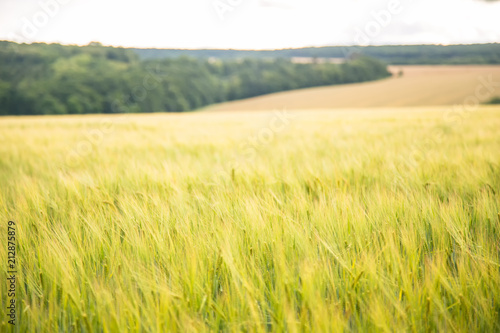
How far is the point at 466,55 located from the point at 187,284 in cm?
6144

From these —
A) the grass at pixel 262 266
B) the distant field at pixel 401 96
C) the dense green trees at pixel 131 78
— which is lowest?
the grass at pixel 262 266

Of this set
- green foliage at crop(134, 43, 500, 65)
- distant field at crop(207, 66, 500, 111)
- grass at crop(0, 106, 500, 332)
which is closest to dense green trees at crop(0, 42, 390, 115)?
green foliage at crop(134, 43, 500, 65)

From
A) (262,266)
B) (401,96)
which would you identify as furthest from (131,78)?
(262,266)

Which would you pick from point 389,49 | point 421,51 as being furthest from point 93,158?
point 389,49

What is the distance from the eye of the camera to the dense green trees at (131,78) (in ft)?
120

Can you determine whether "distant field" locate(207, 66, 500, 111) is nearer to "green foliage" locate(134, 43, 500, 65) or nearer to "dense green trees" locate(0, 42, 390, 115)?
"green foliage" locate(134, 43, 500, 65)

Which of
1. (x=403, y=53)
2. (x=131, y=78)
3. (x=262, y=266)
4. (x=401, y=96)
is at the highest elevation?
(x=403, y=53)

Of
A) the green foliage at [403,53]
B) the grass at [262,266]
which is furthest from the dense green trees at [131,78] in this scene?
the grass at [262,266]

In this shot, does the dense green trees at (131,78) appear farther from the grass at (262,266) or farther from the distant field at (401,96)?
the grass at (262,266)

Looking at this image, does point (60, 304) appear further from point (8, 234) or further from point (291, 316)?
point (291, 316)

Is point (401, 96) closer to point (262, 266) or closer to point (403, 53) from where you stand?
point (262, 266)

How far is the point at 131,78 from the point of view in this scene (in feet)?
138

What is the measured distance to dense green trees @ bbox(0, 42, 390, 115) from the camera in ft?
120

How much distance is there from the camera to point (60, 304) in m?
0.81
